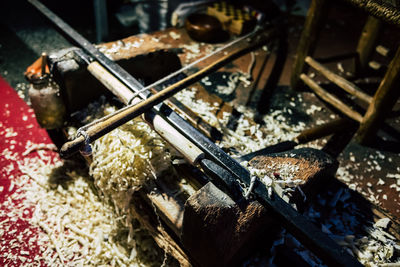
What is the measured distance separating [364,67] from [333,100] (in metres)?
1.53

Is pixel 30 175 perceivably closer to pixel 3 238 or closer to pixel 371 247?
pixel 3 238

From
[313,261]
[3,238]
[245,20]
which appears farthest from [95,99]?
[245,20]

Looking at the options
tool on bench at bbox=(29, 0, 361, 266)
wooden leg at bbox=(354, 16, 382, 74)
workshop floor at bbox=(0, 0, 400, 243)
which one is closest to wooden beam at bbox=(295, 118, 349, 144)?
workshop floor at bbox=(0, 0, 400, 243)

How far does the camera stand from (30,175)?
3.69m

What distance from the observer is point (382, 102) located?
354 centimetres

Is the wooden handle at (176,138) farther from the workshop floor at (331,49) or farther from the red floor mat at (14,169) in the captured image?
the workshop floor at (331,49)

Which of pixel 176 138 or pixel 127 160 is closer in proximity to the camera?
pixel 176 138

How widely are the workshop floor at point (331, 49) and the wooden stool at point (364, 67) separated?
35cm

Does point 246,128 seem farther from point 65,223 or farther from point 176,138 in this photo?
point 65,223

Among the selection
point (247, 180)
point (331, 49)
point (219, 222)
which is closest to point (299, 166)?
point (247, 180)

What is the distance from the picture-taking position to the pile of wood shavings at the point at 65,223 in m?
3.07

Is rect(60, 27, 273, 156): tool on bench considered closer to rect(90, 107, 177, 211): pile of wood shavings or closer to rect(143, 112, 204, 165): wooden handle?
rect(143, 112, 204, 165): wooden handle

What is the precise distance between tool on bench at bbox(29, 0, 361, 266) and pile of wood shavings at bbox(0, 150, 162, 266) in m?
1.39

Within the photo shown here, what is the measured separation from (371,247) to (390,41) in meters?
5.48
